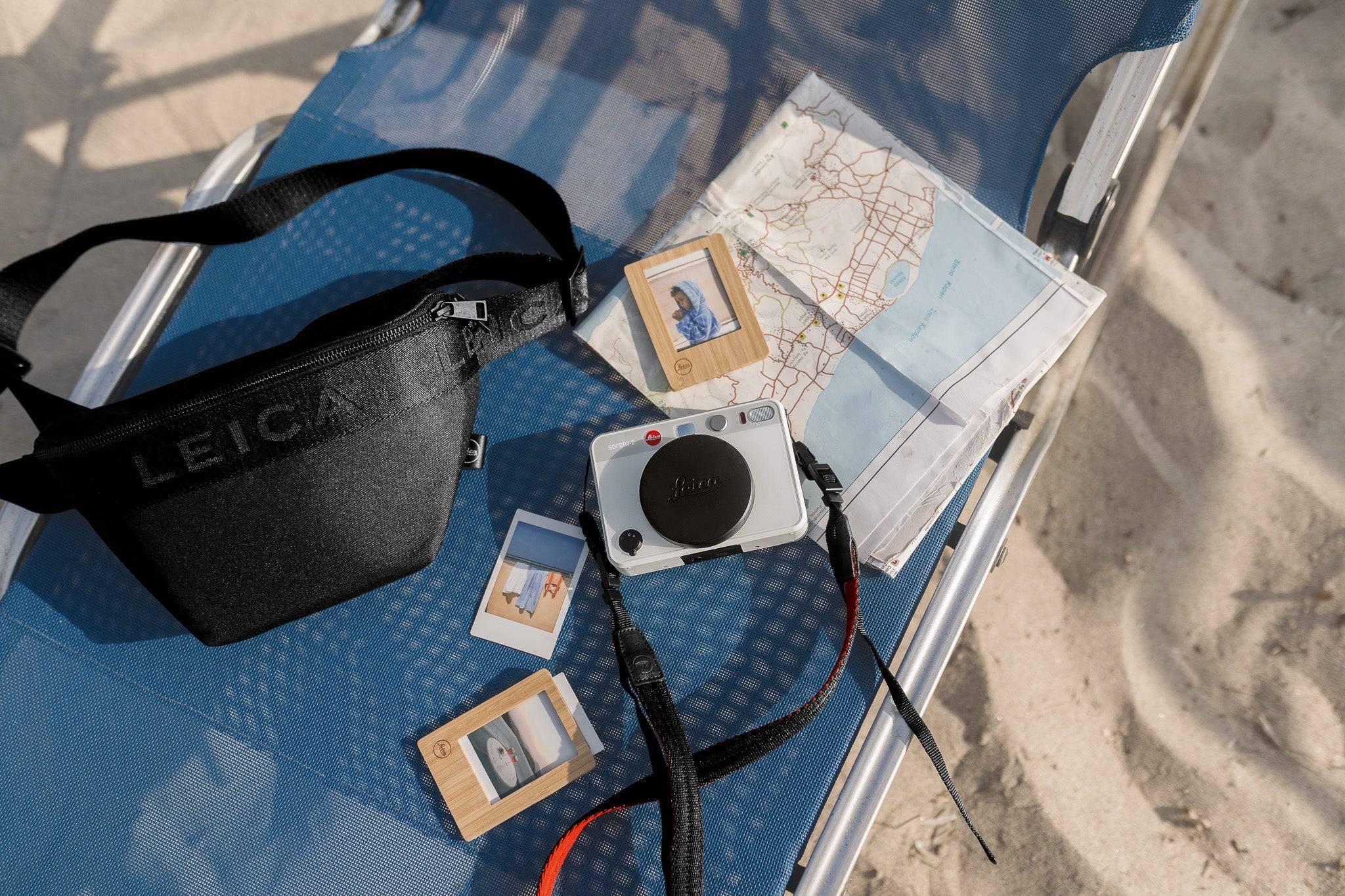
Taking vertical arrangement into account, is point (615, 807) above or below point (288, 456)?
below

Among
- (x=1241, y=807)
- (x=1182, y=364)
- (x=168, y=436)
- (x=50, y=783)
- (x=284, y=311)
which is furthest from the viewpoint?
(x=1182, y=364)

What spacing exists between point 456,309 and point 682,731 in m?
0.52

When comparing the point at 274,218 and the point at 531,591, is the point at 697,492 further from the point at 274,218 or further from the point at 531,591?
the point at 274,218

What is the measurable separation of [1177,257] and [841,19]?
0.80 m

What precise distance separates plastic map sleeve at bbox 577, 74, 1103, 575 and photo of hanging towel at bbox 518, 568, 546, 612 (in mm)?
255

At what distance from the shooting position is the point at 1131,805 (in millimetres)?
1272

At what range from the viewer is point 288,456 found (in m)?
0.84

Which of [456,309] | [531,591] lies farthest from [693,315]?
[531,591]

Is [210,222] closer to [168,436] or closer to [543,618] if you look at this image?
[168,436]

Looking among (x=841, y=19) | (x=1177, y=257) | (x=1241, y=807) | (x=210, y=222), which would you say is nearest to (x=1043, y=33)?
(x=841, y=19)

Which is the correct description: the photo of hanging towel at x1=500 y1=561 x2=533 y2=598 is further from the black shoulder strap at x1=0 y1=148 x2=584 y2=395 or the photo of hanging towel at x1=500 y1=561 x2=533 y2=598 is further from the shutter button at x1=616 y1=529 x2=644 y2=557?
the black shoulder strap at x1=0 y1=148 x2=584 y2=395

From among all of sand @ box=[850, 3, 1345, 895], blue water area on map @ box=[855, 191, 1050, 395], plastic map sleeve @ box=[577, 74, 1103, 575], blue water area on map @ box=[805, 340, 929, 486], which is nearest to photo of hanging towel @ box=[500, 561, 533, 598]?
plastic map sleeve @ box=[577, 74, 1103, 575]

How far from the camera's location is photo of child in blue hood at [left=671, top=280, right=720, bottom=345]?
3.17ft

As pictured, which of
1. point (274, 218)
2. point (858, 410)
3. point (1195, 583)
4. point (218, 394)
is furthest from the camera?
point (1195, 583)
